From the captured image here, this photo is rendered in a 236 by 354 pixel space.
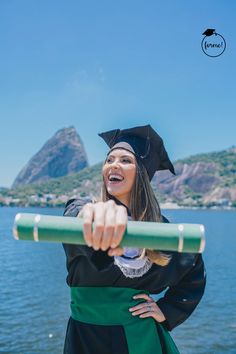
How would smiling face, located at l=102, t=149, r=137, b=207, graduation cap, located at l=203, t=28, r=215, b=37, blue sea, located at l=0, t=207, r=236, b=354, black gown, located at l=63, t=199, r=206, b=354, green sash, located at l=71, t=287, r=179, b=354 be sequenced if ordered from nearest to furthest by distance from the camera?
black gown, located at l=63, t=199, r=206, b=354 < green sash, located at l=71, t=287, r=179, b=354 < smiling face, located at l=102, t=149, r=137, b=207 < graduation cap, located at l=203, t=28, r=215, b=37 < blue sea, located at l=0, t=207, r=236, b=354

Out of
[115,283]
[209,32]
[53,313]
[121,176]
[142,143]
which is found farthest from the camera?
[53,313]

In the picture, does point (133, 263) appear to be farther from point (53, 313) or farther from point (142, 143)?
point (53, 313)

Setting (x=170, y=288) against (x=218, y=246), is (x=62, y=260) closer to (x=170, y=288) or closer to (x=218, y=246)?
(x=218, y=246)

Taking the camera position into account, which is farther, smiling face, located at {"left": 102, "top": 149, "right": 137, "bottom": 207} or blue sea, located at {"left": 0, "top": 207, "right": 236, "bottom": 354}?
blue sea, located at {"left": 0, "top": 207, "right": 236, "bottom": 354}

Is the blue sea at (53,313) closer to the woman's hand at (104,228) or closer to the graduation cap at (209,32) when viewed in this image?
the graduation cap at (209,32)

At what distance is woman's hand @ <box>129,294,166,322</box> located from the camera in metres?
2.64

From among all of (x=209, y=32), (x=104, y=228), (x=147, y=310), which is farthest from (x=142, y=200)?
(x=209, y=32)

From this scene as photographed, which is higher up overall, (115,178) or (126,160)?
(126,160)

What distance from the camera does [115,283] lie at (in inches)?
102

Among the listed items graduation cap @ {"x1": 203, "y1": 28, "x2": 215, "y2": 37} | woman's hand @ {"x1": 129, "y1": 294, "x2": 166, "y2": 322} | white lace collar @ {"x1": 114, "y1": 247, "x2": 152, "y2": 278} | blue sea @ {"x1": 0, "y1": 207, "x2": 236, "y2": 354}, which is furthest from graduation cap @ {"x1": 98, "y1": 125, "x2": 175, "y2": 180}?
blue sea @ {"x1": 0, "y1": 207, "x2": 236, "y2": 354}

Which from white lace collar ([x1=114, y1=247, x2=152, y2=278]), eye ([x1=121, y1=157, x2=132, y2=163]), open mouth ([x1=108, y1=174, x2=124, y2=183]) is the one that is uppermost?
eye ([x1=121, y1=157, x2=132, y2=163])

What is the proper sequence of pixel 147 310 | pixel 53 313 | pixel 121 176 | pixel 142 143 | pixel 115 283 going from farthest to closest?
pixel 53 313 → pixel 142 143 → pixel 121 176 → pixel 147 310 → pixel 115 283

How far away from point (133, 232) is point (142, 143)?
A: 1.60 m

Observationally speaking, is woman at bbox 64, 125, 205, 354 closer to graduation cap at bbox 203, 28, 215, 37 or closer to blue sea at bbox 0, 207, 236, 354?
graduation cap at bbox 203, 28, 215, 37
